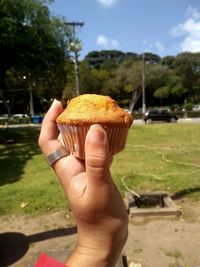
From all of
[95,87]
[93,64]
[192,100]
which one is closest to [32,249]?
[95,87]

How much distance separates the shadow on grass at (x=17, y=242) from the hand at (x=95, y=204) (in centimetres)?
474

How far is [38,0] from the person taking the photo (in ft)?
89.4

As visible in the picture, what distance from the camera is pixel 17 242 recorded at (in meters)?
6.49

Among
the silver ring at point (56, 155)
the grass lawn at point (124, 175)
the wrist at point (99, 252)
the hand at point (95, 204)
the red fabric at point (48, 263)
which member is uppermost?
the silver ring at point (56, 155)

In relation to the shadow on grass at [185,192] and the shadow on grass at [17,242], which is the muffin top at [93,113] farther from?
the shadow on grass at [185,192]

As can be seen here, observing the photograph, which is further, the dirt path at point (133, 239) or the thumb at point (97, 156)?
the dirt path at point (133, 239)

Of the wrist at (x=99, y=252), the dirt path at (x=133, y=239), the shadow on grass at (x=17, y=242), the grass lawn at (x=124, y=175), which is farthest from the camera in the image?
the grass lawn at (x=124, y=175)

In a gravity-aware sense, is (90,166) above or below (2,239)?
above

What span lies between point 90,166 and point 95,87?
5904cm

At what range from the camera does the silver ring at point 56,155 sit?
62.7 inches

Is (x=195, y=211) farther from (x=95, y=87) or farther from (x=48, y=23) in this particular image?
(x=95, y=87)

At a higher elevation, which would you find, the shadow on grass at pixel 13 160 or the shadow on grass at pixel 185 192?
the shadow on grass at pixel 185 192

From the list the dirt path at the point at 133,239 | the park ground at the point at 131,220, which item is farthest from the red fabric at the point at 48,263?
the dirt path at the point at 133,239

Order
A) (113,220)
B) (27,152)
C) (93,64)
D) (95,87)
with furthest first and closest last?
(93,64)
(95,87)
(27,152)
(113,220)
